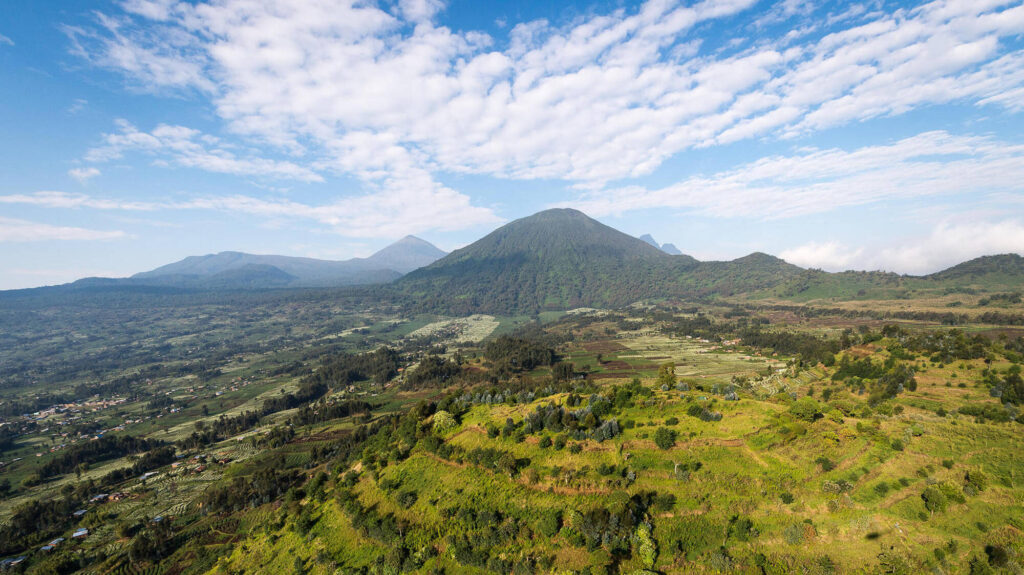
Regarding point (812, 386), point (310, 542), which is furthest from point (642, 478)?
point (812, 386)

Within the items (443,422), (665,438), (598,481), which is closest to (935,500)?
(665,438)

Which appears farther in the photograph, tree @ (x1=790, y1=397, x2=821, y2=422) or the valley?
tree @ (x1=790, y1=397, x2=821, y2=422)

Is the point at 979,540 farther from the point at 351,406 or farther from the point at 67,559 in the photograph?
the point at 351,406

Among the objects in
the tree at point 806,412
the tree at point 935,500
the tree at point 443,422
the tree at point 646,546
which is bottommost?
the tree at point 646,546

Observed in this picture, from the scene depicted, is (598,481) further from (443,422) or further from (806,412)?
(443,422)

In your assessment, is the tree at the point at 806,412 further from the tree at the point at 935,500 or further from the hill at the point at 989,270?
the hill at the point at 989,270

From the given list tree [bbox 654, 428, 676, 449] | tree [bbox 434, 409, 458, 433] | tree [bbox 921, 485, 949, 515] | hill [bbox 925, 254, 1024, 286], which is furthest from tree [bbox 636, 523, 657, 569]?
hill [bbox 925, 254, 1024, 286]

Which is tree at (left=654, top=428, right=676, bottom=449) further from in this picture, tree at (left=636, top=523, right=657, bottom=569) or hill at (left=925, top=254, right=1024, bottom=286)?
hill at (left=925, top=254, right=1024, bottom=286)

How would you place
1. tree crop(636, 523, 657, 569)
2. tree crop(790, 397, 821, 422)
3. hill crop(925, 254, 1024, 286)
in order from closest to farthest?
tree crop(636, 523, 657, 569) < tree crop(790, 397, 821, 422) < hill crop(925, 254, 1024, 286)

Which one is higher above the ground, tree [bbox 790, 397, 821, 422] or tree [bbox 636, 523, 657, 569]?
tree [bbox 790, 397, 821, 422]

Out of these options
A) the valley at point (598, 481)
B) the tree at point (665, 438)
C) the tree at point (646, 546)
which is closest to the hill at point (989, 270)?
the valley at point (598, 481)
